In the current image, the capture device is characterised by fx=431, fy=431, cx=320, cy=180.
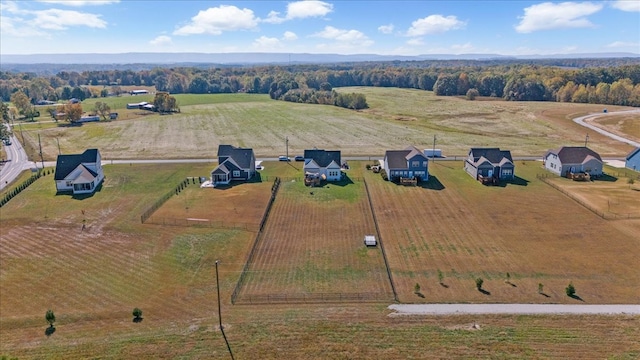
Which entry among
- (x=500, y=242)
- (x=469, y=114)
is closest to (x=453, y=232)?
(x=500, y=242)

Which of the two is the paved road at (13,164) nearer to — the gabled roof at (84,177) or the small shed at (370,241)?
the gabled roof at (84,177)

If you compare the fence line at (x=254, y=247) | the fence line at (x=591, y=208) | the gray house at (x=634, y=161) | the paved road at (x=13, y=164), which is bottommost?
the fence line at (x=254, y=247)

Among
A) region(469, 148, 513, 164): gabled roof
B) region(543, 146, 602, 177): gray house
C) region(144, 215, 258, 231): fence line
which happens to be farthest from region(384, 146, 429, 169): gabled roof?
region(144, 215, 258, 231): fence line

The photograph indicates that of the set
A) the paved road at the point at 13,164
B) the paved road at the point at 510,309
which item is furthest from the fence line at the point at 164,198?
the paved road at the point at 510,309

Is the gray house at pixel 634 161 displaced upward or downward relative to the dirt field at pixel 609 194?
upward

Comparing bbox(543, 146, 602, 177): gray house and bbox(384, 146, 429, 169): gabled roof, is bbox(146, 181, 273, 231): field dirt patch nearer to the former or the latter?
bbox(384, 146, 429, 169): gabled roof

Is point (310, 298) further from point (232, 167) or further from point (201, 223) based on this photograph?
point (232, 167)

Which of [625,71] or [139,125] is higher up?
[625,71]

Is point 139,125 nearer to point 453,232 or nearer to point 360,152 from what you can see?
point 360,152
